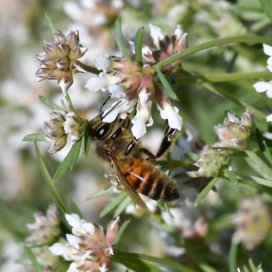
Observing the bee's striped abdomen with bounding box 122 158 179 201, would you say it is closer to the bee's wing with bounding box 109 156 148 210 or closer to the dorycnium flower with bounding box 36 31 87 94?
the bee's wing with bounding box 109 156 148 210

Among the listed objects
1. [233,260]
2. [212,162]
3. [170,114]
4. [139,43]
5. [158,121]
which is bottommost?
[158,121]

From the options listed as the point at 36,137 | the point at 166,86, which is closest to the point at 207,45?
the point at 166,86

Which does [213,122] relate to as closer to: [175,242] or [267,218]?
[267,218]

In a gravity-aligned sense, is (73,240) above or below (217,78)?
below

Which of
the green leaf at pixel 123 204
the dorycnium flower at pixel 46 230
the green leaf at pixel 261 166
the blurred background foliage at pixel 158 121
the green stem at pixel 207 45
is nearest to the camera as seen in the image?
the green stem at pixel 207 45

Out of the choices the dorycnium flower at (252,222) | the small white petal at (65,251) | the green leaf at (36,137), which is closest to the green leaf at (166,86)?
the green leaf at (36,137)

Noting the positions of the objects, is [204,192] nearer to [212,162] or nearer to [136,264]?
[212,162]

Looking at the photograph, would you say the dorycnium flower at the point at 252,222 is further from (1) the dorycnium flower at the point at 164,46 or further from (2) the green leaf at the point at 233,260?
(1) the dorycnium flower at the point at 164,46
